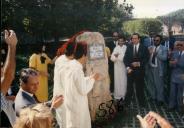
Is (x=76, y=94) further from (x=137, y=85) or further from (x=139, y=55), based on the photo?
(x=137, y=85)

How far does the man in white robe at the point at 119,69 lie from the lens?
10.5 metres

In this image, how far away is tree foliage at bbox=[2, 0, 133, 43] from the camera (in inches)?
672

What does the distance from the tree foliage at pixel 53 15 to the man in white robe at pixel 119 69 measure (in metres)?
7.62

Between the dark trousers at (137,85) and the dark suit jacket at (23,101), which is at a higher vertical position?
the dark suit jacket at (23,101)

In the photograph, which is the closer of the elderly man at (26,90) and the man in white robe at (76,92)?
the elderly man at (26,90)

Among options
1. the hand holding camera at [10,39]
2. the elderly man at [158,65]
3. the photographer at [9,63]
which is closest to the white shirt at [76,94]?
the photographer at [9,63]

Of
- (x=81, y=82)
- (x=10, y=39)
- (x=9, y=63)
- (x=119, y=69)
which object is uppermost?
(x=10, y=39)

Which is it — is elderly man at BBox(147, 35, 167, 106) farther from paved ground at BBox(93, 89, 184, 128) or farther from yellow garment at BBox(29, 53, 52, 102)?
yellow garment at BBox(29, 53, 52, 102)

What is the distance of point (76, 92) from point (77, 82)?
0.18 metres

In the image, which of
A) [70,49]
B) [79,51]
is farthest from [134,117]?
[79,51]

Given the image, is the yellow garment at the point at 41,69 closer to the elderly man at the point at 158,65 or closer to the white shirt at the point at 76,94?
the elderly man at the point at 158,65

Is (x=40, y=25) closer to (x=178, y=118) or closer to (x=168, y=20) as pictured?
(x=178, y=118)

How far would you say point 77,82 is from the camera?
560 centimetres

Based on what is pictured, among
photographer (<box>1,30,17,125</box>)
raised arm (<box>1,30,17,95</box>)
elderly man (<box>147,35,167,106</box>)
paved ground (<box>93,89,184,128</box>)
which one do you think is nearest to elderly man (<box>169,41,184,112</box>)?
paved ground (<box>93,89,184,128</box>)
